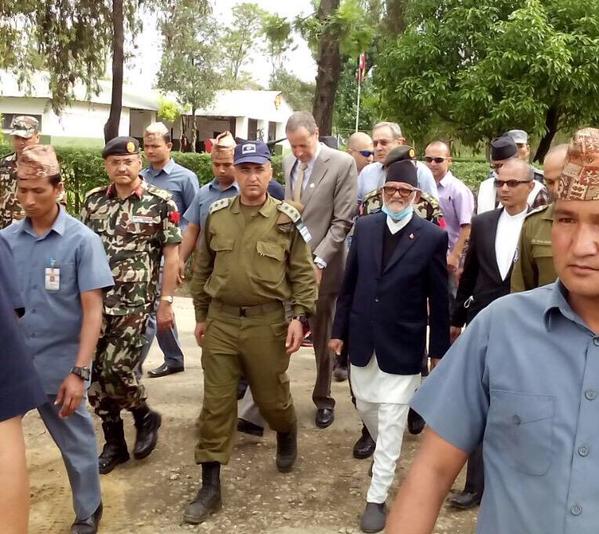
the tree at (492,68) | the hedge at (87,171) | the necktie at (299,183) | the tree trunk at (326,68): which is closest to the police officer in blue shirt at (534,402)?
the necktie at (299,183)

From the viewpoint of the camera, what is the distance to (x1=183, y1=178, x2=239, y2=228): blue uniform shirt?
5754mm

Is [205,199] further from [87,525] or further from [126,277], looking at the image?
[87,525]

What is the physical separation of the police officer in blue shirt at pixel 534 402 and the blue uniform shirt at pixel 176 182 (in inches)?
197

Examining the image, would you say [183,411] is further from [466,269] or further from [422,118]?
[422,118]

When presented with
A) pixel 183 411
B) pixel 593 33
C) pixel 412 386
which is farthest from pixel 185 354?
pixel 593 33

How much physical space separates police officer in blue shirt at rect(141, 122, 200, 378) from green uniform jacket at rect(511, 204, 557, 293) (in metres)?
3.26

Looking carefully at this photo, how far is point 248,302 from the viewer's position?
13.9 feet

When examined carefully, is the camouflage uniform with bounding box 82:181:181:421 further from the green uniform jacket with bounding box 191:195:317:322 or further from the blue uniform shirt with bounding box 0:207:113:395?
the blue uniform shirt with bounding box 0:207:113:395

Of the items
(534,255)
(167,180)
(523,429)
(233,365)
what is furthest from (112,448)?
(523,429)

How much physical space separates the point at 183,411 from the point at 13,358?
3835 millimetres

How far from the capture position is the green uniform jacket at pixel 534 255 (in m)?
3.65

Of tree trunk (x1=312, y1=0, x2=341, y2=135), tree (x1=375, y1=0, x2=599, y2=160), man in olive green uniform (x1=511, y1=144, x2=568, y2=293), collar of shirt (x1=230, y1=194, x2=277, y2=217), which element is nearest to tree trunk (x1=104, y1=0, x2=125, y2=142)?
tree trunk (x1=312, y1=0, x2=341, y2=135)

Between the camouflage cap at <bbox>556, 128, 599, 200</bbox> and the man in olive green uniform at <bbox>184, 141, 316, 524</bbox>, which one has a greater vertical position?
the camouflage cap at <bbox>556, 128, 599, 200</bbox>

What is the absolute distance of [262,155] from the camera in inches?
169
